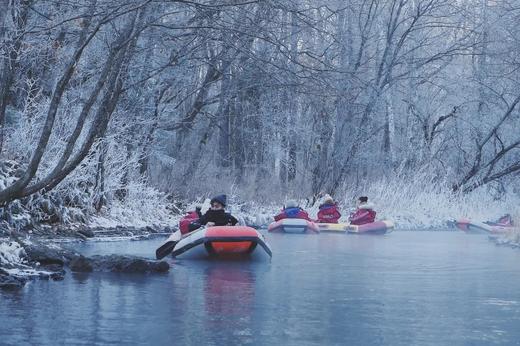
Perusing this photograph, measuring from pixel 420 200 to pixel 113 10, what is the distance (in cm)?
1946

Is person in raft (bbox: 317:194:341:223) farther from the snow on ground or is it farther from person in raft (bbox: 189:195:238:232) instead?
the snow on ground

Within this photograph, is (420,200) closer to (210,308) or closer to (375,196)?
(375,196)

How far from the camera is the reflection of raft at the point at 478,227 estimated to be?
23.3 meters

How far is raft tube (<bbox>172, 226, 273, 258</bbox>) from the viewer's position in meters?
14.1

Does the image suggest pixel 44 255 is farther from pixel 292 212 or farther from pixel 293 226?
pixel 292 212

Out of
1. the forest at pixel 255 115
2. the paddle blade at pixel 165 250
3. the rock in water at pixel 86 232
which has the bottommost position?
the paddle blade at pixel 165 250

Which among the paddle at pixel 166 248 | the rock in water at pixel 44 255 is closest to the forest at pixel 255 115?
the rock in water at pixel 44 255

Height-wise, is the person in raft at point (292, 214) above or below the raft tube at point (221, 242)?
above

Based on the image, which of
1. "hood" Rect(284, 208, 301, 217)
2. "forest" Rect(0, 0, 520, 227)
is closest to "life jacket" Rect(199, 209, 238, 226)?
"forest" Rect(0, 0, 520, 227)

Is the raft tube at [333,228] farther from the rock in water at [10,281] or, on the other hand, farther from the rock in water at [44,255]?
the rock in water at [10,281]

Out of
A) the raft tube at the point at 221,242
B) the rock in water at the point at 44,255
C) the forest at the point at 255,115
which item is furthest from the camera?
the raft tube at the point at 221,242

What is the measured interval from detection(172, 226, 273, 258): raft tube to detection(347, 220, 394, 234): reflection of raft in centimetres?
844

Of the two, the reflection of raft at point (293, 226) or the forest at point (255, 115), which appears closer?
the forest at point (255, 115)

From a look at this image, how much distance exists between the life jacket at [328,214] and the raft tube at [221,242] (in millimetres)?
9542
